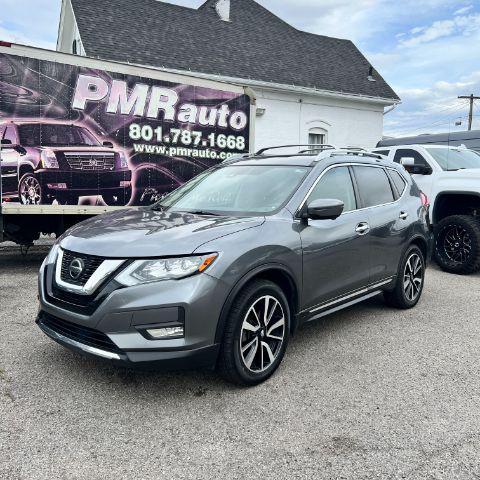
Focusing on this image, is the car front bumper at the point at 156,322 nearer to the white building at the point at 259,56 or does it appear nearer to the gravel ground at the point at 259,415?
the gravel ground at the point at 259,415

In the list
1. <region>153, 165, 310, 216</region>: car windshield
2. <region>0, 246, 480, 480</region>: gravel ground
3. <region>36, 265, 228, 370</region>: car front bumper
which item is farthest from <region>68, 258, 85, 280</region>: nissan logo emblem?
<region>153, 165, 310, 216</region>: car windshield

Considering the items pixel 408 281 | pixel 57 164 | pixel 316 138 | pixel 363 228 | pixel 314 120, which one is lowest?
pixel 408 281

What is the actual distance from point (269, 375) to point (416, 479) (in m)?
1.33

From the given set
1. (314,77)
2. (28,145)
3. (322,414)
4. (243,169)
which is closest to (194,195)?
(243,169)

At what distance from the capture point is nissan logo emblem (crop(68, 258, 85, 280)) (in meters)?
3.20

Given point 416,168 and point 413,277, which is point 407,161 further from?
point 413,277

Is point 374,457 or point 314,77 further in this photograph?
point 314,77

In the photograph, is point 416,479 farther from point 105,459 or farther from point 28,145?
point 28,145

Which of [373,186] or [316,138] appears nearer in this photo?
[373,186]

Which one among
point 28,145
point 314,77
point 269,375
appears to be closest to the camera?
point 269,375

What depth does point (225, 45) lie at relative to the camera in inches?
696

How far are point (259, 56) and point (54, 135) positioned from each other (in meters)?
13.1

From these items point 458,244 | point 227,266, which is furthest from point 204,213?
point 458,244

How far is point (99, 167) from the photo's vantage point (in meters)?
7.04
